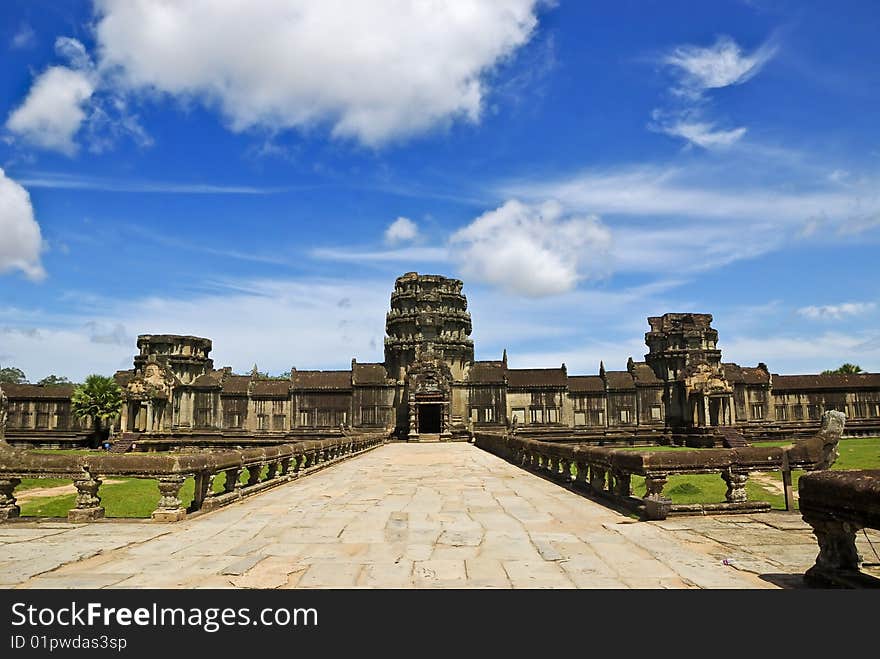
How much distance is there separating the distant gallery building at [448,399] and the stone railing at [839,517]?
150 feet

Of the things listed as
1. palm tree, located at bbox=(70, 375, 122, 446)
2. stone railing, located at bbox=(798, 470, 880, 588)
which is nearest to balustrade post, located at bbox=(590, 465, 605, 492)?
stone railing, located at bbox=(798, 470, 880, 588)

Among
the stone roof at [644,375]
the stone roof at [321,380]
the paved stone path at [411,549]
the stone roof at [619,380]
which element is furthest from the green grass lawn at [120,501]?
the stone roof at [644,375]

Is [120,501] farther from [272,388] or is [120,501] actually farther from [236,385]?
[236,385]

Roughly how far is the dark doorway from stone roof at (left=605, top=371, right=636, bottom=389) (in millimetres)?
15613

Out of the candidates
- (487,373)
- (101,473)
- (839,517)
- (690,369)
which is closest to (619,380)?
(690,369)

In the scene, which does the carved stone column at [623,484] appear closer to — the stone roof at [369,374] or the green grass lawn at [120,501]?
the green grass lawn at [120,501]

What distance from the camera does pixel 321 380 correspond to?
2197 inches

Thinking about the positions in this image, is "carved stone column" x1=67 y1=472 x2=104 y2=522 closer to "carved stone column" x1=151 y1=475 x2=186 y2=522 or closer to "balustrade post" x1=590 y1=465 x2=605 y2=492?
"carved stone column" x1=151 y1=475 x2=186 y2=522

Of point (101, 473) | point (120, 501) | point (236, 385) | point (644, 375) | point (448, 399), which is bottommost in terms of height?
point (120, 501)

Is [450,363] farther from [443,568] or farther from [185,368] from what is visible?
[443,568]

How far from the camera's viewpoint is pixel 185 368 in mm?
58094

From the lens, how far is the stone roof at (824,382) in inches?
2152

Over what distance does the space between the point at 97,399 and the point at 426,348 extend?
93.9ft
